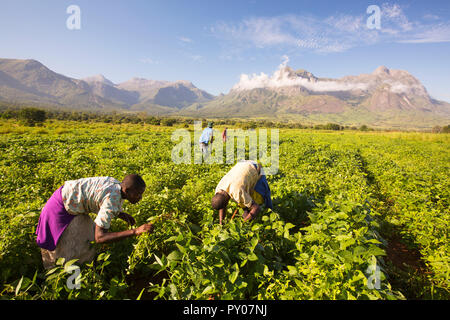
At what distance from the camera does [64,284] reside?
2.16m

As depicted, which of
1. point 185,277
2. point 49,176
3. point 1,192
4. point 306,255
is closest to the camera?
point 185,277

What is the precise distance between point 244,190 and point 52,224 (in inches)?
111

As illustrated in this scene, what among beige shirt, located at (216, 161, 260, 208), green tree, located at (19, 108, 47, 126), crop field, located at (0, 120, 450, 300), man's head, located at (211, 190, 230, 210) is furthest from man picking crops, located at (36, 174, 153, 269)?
green tree, located at (19, 108, 47, 126)

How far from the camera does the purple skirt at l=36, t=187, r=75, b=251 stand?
274cm

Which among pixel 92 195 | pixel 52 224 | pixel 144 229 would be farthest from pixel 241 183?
pixel 52 224

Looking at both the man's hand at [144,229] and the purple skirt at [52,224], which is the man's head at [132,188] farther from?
the purple skirt at [52,224]

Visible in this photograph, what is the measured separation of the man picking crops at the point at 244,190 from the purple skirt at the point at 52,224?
2.11 m

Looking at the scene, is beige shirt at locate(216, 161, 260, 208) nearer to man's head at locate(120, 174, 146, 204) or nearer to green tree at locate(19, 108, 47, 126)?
man's head at locate(120, 174, 146, 204)

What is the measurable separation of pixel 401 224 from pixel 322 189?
1.98 metres

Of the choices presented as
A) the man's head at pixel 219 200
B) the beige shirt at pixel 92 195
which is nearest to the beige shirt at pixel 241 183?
the man's head at pixel 219 200

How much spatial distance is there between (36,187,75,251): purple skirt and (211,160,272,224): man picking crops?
83.1 inches
